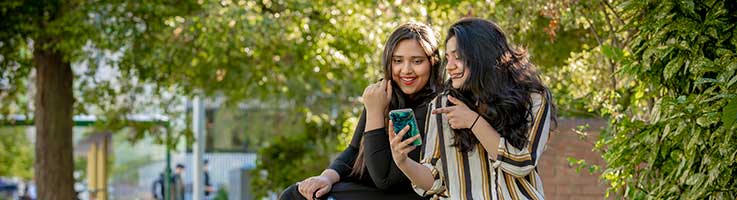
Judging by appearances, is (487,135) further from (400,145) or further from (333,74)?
(333,74)

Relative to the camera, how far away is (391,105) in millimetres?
4633

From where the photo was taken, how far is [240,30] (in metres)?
12.5

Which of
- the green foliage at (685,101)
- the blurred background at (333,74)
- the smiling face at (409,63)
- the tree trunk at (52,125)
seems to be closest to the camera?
the smiling face at (409,63)

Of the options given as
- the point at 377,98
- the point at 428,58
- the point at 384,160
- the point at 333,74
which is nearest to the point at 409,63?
the point at 428,58

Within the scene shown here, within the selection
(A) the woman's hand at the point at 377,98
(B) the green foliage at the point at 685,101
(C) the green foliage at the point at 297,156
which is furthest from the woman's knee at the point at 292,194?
(C) the green foliage at the point at 297,156

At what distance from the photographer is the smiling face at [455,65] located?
4098 millimetres

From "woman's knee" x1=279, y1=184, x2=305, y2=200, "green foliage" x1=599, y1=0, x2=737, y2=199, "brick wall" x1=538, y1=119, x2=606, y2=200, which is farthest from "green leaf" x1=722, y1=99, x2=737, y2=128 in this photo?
"brick wall" x1=538, y1=119, x2=606, y2=200

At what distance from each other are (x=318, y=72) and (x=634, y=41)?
333 inches

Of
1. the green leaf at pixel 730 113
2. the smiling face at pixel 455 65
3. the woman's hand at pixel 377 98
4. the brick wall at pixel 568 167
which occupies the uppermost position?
the smiling face at pixel 455 65

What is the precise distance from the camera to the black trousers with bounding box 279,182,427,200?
4688 millimetres

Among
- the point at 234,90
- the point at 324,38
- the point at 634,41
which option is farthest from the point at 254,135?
the point at 634,41

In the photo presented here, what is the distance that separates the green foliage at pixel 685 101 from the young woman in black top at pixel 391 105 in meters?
1.24

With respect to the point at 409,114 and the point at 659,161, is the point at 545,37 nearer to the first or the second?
the point at 659,161

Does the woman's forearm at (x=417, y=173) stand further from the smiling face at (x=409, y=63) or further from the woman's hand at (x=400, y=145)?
the smiling face at (x=409, y=63)
